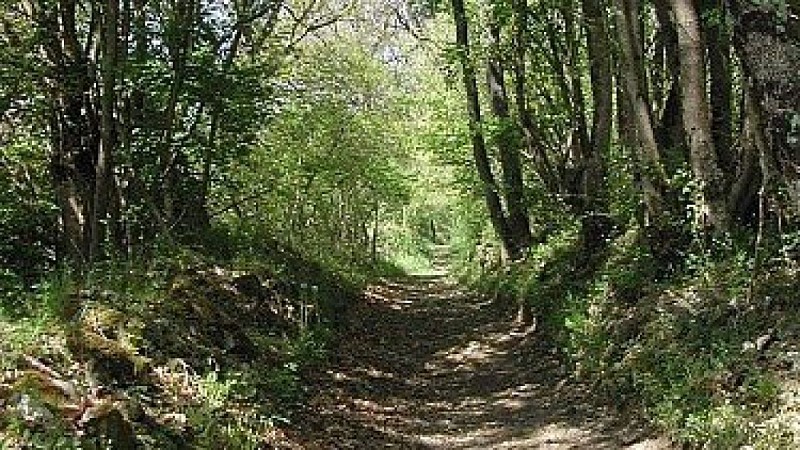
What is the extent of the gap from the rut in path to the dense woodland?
385mm

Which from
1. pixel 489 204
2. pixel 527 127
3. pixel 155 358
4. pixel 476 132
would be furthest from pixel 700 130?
pixel 489 204

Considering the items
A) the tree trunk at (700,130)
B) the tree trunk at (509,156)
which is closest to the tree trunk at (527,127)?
the tree trunk at (509,156)

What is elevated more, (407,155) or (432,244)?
(407,155)

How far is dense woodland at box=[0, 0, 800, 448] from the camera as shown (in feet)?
23.2

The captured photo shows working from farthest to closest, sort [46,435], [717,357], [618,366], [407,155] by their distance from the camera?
[407,155]
[618,366]
[717,357]
[46,435]

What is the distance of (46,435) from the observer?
18.2 ft

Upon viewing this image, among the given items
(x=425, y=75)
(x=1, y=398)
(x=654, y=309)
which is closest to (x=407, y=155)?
(x=425, y=75)

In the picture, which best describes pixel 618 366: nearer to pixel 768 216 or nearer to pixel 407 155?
pixel 768 216

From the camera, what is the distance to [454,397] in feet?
38.5

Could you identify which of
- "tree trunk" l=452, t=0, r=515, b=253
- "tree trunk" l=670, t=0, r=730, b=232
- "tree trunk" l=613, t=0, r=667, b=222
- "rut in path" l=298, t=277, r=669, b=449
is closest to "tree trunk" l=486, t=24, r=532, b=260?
"tree trunk" l=452, t=0, r=515, b=253

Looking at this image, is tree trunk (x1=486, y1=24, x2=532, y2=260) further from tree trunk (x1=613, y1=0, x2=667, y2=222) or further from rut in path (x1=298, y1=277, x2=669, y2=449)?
tree trunk (x1=613, y1=0, x2=667, y2=222)

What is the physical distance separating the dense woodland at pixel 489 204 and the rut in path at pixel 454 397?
1.26 feet

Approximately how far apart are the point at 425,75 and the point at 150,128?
17809 millimetres

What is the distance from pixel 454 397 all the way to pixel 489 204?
9.35m
